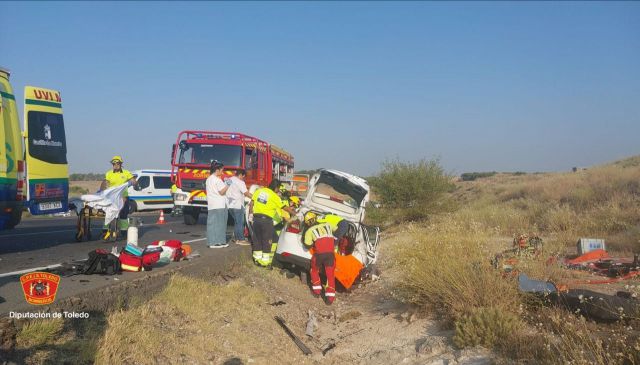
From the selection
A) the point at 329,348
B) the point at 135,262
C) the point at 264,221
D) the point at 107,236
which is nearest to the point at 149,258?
the point at 135,262

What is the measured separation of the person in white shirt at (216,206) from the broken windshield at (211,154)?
17.8 ft

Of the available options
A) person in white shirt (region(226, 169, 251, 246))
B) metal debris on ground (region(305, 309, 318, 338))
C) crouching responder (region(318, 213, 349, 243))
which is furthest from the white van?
metal debris on ground (region(305, 309, 318, 338))

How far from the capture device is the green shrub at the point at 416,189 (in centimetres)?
1883

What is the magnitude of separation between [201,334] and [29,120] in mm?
6046

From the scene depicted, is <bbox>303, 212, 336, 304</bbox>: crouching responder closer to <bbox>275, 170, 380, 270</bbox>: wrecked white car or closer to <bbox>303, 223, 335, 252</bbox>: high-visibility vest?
<bbox>303, 223, 335, 252</bbox>: high-visibility vest

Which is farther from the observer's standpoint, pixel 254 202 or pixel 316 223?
pixel 254 202

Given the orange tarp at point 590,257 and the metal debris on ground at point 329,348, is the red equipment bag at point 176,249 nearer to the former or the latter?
the metal debris on ground at point 329,348

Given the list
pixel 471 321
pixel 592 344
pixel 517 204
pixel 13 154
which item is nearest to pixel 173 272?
pixel 13 154

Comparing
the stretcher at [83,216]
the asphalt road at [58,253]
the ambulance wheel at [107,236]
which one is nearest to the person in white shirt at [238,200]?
the asphalt road at [58,253]

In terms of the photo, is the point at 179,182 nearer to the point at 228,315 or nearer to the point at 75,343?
the point at 228,315

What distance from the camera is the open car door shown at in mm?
8953

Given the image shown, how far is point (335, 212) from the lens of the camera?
9273 millimetres

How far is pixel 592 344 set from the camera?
411cm

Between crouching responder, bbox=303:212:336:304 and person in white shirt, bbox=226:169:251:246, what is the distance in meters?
3.56
